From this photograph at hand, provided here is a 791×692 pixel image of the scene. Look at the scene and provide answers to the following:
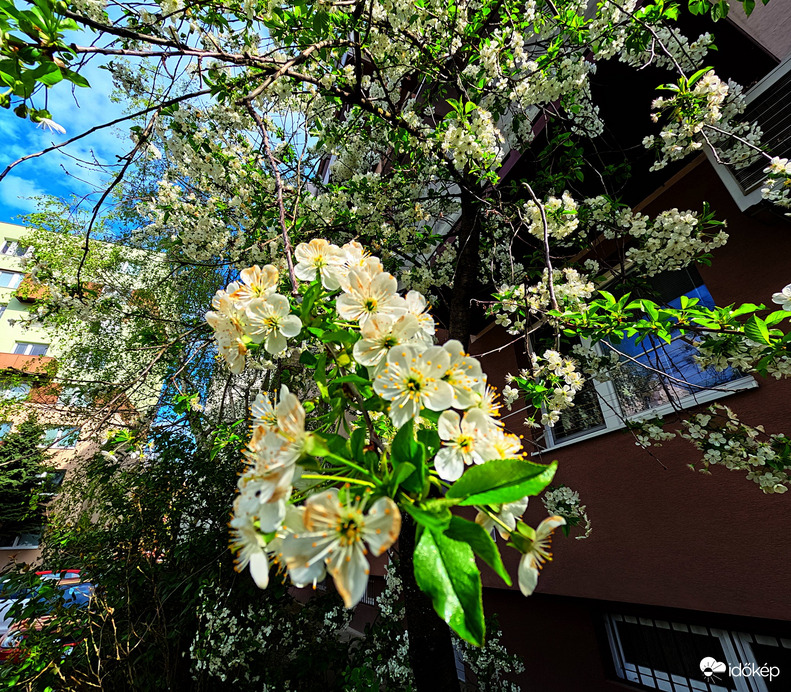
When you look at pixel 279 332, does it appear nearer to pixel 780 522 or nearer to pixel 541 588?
pixel 780 522

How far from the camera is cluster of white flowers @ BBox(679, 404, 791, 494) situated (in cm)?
169

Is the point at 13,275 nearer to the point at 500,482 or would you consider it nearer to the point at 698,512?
the point at 500,482

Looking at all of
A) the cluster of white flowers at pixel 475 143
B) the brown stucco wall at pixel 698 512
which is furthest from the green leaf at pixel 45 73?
the brown stucco wall at pixel 698 512

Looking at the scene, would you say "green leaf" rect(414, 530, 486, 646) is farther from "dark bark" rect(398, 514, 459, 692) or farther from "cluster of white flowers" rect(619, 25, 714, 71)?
"cluster of white flowers" rect(619, 25, 714, 71)

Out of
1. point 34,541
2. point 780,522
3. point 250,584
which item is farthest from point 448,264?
point 34,541

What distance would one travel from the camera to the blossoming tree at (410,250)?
2.03ft

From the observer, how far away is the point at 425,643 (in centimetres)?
211

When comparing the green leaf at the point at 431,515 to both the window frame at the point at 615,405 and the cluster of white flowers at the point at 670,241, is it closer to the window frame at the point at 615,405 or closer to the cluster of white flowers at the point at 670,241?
the window frame at the point at 615,405

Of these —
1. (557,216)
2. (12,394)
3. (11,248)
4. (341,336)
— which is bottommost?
(341,336)

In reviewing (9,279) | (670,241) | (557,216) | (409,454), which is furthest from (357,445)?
(9,279)

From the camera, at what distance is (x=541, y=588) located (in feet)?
12.1

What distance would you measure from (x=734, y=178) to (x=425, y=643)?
364 cm

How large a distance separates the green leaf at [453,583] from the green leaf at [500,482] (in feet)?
0.27

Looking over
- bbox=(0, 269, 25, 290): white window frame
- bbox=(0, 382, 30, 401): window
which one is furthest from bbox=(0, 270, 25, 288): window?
bbox=(0, 382, 30, 401): window
